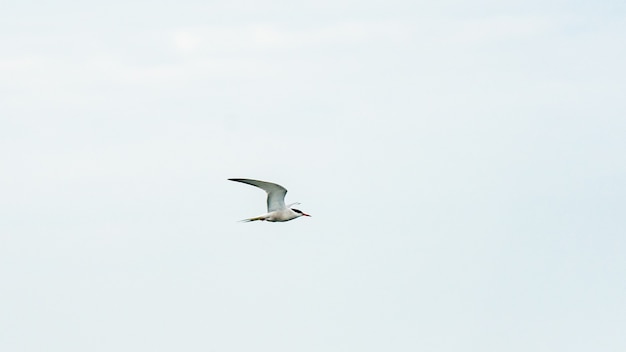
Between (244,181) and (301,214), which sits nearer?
(244,181)

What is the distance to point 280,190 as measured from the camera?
272 ft

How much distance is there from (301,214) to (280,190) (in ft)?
6.51

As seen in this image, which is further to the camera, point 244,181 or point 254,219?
point 254,219

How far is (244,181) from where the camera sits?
78312mm

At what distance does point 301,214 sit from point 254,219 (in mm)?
2744

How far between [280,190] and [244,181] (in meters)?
5.01

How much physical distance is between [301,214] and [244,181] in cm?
647

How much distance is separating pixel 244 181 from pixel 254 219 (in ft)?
19.7

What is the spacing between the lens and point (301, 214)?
275ft

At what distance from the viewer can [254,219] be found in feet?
275
